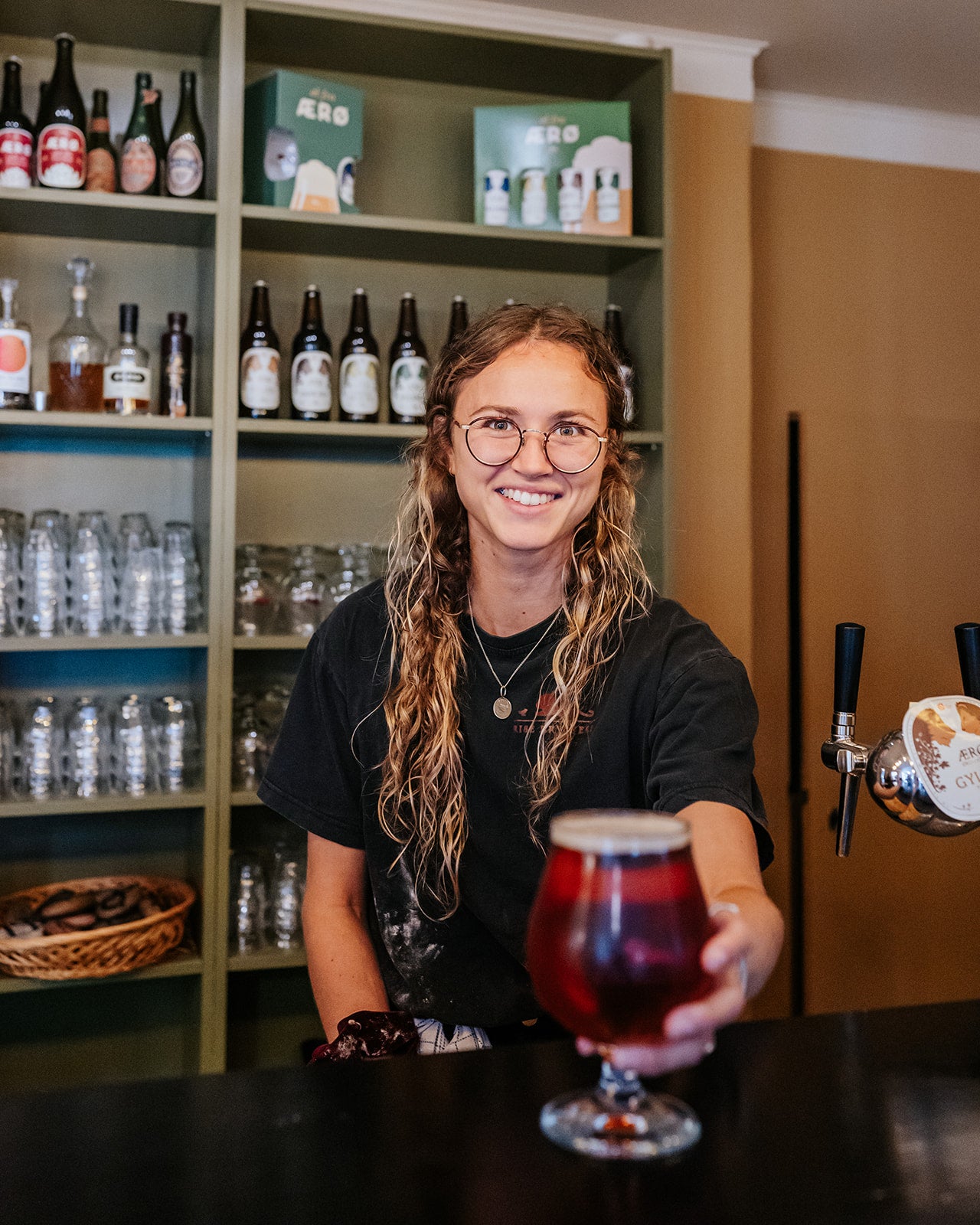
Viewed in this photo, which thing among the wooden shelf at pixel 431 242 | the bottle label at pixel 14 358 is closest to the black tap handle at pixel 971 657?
the wooden shelf at pixel 431 242

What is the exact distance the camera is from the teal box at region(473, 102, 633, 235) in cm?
245

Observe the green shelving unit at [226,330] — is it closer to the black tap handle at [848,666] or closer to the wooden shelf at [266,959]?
the wooden shelf at [266,959]

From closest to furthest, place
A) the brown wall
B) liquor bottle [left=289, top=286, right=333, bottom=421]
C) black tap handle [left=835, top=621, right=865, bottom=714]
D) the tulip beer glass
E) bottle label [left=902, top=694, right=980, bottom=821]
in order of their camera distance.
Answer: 1. the tulip beer glass
2. bottle label [left=902, top=694, right=980, bottom=821]
3. black tap handle [left=835, top=621, right=865, bottom=714]
4. liquor bottle [left=289, top=286, right=333, bottom=421]
5. the brown wall

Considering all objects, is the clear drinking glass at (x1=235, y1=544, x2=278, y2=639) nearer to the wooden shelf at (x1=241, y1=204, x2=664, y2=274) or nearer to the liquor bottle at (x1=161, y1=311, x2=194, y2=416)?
the liquor bottle at (x1=161, y1=311, x2=194, y2=416)

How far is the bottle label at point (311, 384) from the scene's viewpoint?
7.86 feet

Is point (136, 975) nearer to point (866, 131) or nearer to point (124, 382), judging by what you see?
point (124, 382)

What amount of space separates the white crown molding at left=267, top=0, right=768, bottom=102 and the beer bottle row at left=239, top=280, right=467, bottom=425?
2.11 feet

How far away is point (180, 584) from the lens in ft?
7.39

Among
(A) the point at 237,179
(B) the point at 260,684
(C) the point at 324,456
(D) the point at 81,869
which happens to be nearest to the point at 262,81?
(A) the point at 237,179

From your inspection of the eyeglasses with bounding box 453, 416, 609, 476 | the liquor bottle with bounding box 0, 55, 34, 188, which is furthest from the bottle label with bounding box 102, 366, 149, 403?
the eyeglasses with bounding box 453, 416, 609, 476

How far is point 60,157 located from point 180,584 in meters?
0.86

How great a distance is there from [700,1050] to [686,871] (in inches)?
4.1

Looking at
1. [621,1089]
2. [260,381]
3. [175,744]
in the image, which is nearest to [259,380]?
[260,381]

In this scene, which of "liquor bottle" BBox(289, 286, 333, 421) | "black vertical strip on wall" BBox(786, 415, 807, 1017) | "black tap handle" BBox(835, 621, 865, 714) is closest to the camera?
"black tap handle" BBox(835, 621, 865, 714)
